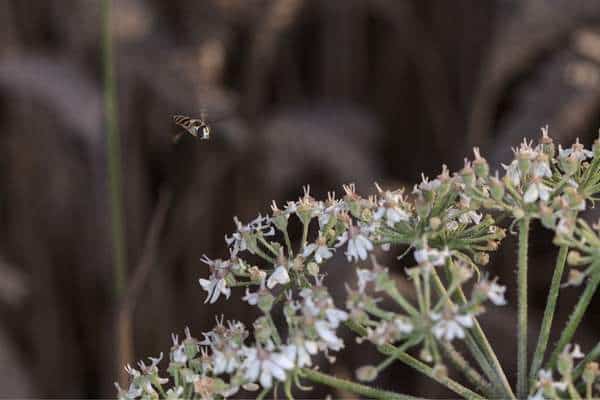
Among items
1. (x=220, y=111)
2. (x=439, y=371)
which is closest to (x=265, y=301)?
(x=439, y=371)

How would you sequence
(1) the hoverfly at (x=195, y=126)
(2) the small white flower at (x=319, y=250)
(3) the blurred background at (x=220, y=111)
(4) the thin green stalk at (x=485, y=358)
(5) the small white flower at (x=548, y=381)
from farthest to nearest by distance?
1. (3) the blurred background at (x=220, y=111)
2. (1) the hoverfly at (x=195, y=126)
3. (2) the small white flower at (x=319, y=250)
4. (4) the thin green stalk at (x=485, y=358)
5. (5) the small white flower at (x=548, y=381)

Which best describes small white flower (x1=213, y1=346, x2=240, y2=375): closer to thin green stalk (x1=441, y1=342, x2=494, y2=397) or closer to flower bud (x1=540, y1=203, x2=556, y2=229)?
thin green stalk (x1=441, y1=342, x2=494, y2=397)

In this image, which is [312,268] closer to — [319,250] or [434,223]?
[319,250]

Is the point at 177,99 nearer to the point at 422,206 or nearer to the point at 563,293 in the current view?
the point at 563,293

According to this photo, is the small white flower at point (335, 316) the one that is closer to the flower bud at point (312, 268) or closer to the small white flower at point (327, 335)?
the small white flower at point (327, 335)

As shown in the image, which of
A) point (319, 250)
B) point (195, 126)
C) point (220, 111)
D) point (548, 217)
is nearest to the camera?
point (548, 217)

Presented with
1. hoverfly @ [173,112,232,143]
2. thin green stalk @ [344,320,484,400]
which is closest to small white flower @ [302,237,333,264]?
thin green stalk @ [344,320,484,400]

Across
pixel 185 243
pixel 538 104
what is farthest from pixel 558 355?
pixel 185 243

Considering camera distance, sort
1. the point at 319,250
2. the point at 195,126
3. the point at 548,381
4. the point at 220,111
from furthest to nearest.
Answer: the point at 220,111
the point at 195,126
the point at 319,250
the point at 548,381

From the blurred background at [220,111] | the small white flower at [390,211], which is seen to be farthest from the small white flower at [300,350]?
the blurred background at [220,111]
